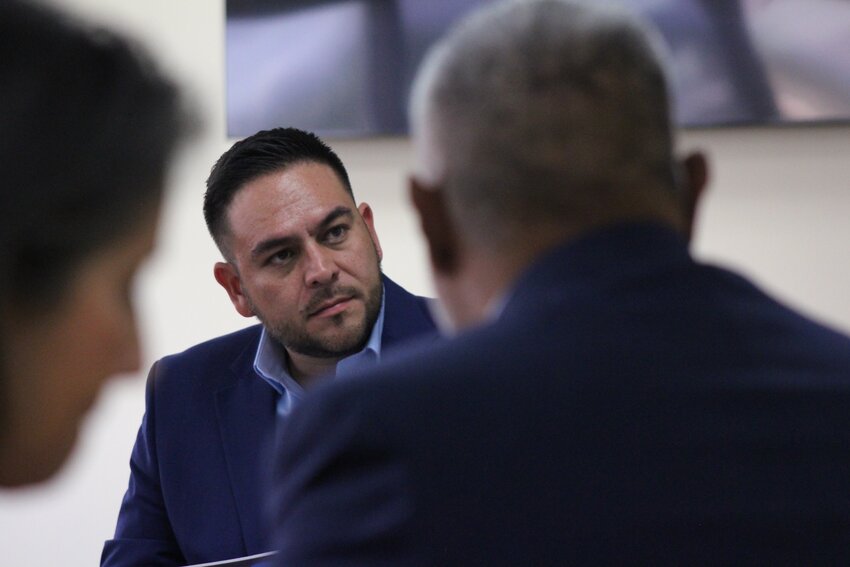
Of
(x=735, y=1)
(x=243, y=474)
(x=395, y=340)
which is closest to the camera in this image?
(x=243, y=474)

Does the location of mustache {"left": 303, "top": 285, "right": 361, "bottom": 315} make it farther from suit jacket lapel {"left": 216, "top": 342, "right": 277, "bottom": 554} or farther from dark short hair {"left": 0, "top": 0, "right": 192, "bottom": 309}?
dark short hair {"left": 0, "top": 0, "right": 192, "bottom": 309}

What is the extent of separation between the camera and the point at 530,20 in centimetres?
65

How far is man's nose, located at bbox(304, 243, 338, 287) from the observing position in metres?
1.66

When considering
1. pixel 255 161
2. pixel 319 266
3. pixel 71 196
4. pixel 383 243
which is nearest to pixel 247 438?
pixel 319 266

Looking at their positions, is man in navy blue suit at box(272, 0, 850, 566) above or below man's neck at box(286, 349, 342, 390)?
above

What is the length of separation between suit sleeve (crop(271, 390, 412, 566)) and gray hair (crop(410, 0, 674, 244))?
0.51ft

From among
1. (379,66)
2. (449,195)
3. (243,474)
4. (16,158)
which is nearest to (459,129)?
(449,195)

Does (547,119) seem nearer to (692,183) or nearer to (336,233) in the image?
(692,183)

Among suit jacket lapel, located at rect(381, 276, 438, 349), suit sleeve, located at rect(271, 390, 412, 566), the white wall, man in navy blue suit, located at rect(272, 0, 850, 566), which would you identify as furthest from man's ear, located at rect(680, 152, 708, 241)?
the white wall

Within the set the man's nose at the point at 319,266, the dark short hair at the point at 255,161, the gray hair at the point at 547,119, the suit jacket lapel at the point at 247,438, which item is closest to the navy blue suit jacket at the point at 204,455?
the suit jacket lapel at the point at 247,438

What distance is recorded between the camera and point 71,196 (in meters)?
0.64

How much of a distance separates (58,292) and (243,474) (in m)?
0.94

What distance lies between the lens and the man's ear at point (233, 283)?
1810 millimetres

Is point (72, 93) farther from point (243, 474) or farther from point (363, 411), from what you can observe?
point (243, 474)
